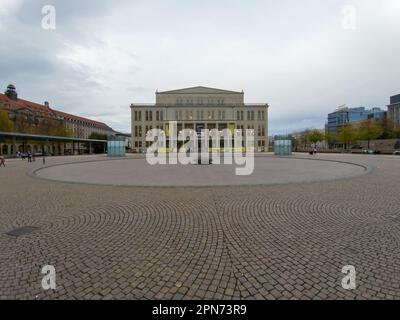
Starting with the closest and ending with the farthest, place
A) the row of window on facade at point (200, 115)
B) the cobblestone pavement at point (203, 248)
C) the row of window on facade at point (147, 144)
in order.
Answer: the cobblestone pavement at point (203, 248) → the row of window on facade at point (147, 144) → the row of window on facade at point (200, 115)

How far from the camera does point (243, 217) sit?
5.84 m

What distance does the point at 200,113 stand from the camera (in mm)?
79562

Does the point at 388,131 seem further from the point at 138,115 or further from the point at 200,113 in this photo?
the point at 138,115

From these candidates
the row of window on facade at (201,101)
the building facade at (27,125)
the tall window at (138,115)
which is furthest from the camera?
the row of window on facade at (201,101)

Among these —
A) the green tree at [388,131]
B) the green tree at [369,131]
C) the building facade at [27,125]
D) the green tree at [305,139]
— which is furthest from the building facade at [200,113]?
the green tree at [388,131]

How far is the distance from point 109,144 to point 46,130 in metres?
33.3

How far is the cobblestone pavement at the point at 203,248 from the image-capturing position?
2.89 metres

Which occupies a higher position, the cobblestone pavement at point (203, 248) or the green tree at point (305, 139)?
the green tree at point (305, 139)

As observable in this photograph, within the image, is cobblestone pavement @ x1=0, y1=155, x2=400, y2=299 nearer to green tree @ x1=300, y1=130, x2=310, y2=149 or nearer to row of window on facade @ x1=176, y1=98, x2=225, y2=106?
green tree @ x1=300, y1=130, x2=310, y2=149

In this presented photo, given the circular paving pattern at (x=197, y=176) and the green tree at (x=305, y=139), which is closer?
the circular paving pattern at (x=197, y=176)

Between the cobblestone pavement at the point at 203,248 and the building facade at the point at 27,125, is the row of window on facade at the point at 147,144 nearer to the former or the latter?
the building facade at the point at 27,125

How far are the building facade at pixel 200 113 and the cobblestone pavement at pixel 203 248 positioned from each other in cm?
7205

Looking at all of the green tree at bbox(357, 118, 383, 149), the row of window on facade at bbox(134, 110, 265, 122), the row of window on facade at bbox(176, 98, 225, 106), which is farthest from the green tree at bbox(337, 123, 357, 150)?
the row of window on facade at bbox(176, 98, 225, 106)

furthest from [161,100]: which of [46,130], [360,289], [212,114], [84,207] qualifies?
[360,289]
